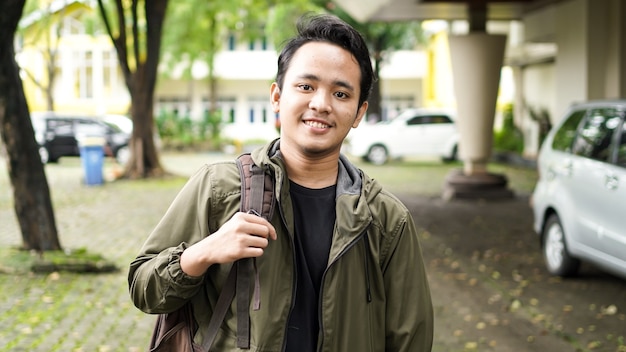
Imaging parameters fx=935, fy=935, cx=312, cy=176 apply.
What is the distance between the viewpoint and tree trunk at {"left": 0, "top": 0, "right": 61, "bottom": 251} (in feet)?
33.2

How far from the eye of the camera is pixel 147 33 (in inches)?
896

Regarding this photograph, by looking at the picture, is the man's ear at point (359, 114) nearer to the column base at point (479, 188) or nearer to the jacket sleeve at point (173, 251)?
the jacket sleeve at point (173, 251)

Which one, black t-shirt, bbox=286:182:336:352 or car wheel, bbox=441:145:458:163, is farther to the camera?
car wheel, bbox=441:145:458:163

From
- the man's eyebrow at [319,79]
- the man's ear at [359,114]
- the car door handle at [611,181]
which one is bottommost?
the car door handle at [611,181]

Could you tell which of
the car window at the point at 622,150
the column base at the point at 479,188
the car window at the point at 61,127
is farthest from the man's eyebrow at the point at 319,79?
the car window at the point at 61,127

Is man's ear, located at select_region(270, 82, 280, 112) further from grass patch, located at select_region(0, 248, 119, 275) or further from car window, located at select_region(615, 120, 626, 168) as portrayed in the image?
grass patch, located at select_region(0, 248, 119, 275)

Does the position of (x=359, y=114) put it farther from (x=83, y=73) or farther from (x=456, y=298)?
(x=83, y=73)

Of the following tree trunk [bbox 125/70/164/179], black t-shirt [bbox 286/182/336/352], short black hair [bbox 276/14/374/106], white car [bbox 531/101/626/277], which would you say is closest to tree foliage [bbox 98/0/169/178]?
tree trunk [bbox 125/70/164/179]

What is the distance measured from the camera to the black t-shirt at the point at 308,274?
8.54 feet

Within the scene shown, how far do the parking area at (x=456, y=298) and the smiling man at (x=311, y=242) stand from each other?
4.58 m

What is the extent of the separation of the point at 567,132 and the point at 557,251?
4.30 ft

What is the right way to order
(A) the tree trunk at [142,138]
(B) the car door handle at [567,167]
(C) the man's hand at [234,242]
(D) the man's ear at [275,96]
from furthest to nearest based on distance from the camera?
(A) the tree trunk at [142,138] < (B) the car door handle at [567,167] < (D) the man's ear at [275,96] < (C) the man's hand at [234,242]

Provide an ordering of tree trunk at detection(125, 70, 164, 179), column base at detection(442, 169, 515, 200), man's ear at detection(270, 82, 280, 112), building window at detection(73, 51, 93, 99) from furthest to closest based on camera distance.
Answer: building window at detection(73, 51, 93, 99) → tree trunk at detection(125, 70, 164, 179) → column base at detection(442, 169, 515, 200) → man's ear at detection(270, 82, 280, 112)

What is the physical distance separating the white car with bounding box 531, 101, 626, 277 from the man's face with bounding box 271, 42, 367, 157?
6203 mm
